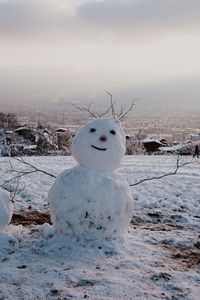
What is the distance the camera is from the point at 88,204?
14.7ft

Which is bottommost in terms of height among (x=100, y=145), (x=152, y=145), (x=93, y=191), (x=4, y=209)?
(x=152, y=145)

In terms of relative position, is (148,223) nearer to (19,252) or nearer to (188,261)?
(188,261)

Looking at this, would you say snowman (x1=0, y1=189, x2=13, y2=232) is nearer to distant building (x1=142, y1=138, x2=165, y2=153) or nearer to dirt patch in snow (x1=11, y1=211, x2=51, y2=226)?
dirt patch in snow (x1=11, y1=211, x2=51, y2=226)

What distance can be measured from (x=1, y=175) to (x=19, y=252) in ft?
22.5

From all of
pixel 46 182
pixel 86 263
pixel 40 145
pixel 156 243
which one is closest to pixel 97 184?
pixel 86 263

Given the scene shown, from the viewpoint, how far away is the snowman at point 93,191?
450 centimetres

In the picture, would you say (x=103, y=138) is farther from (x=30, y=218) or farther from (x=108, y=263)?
(x=30, y=218)

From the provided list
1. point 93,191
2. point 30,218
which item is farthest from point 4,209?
point 30,218

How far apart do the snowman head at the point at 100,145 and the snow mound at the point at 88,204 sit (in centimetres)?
16

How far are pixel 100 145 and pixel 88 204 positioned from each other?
3.08 ft

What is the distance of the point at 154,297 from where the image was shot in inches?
132

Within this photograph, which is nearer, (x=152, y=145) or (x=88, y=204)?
(x=88, y=204)

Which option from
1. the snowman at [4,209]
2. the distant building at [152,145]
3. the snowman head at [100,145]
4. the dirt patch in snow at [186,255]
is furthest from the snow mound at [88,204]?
the distant building at [152,145]

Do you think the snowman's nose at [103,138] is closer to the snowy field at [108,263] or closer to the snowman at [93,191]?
the snowman at [93,191]
